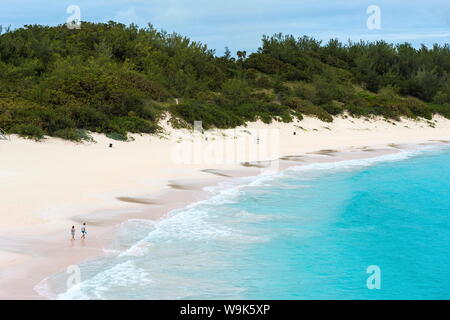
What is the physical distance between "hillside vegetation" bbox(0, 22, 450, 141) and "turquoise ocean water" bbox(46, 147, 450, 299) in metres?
9.49

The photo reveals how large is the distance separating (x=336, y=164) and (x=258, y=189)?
27.4ft

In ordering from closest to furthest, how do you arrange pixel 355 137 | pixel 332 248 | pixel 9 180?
1. pixel 332 248
2. pixel 9 180
3. pixel 355 137

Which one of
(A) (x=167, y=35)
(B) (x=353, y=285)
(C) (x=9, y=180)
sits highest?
(A) (x=167, y=35)

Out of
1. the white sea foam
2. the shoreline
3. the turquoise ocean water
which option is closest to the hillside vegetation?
the shoreline

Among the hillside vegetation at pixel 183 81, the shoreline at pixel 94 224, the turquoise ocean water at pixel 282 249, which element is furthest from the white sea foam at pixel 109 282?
the hillside vegetation at pixel 183 81

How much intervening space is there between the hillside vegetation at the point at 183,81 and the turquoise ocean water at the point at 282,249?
949 centimetres

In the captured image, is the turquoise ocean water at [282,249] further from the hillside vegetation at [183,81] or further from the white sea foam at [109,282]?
the hillside vegetation at [183,81]

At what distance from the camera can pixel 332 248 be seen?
1227 centimetres

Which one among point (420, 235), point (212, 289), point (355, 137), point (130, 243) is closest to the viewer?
point (212, 289)

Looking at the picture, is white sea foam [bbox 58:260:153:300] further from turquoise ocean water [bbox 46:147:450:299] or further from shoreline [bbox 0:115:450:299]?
shoreline [bbox 0:115:450:299]

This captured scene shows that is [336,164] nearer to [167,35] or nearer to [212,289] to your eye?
[212,289]

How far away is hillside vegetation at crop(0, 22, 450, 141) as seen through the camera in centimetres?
2508

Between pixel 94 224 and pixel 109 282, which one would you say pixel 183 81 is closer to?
pixel 94 224
